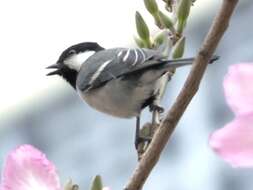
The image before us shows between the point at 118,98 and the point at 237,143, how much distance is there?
1338mm

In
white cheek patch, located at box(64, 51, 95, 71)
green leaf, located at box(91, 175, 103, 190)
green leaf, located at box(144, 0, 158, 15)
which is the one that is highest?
green leaf, located at box(144, 0, 158, 15)

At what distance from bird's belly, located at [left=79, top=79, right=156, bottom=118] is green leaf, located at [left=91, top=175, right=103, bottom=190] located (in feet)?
3.02

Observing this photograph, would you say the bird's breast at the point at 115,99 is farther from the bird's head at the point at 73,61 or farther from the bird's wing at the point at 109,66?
the bird's head at the point at 73,61

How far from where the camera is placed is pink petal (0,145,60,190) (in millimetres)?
804

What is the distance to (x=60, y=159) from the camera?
38.1 feet

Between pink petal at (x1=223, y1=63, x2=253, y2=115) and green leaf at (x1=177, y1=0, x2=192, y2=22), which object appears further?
green leaf at (x1=177, y1=0, x2=192, y2=22)

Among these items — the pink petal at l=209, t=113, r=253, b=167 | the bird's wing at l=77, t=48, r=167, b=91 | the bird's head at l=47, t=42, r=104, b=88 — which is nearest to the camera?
the pink petal at l=209, t=113, r=253, b=167

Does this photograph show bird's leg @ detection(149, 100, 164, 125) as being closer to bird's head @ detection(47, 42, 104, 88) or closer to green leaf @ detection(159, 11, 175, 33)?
green leaf @ detection(159, 11, 175, 33)

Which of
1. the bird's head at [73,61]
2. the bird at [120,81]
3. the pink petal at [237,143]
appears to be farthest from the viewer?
the bird's head at [73,61]

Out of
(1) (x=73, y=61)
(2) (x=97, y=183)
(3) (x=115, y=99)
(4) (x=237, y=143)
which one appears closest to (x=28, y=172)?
(2) (x=97, y=183)

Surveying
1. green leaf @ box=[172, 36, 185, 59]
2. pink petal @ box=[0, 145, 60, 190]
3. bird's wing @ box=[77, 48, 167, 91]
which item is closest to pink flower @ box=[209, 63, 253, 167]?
pink petal @ box=[0, 145, 60, 190]

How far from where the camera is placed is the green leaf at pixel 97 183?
855mm

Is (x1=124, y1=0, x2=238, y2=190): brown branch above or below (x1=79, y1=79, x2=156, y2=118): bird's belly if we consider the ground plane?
above

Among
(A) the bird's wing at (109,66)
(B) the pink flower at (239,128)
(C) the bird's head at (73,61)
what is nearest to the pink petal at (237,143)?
(B) the pink flower at (239,128)
